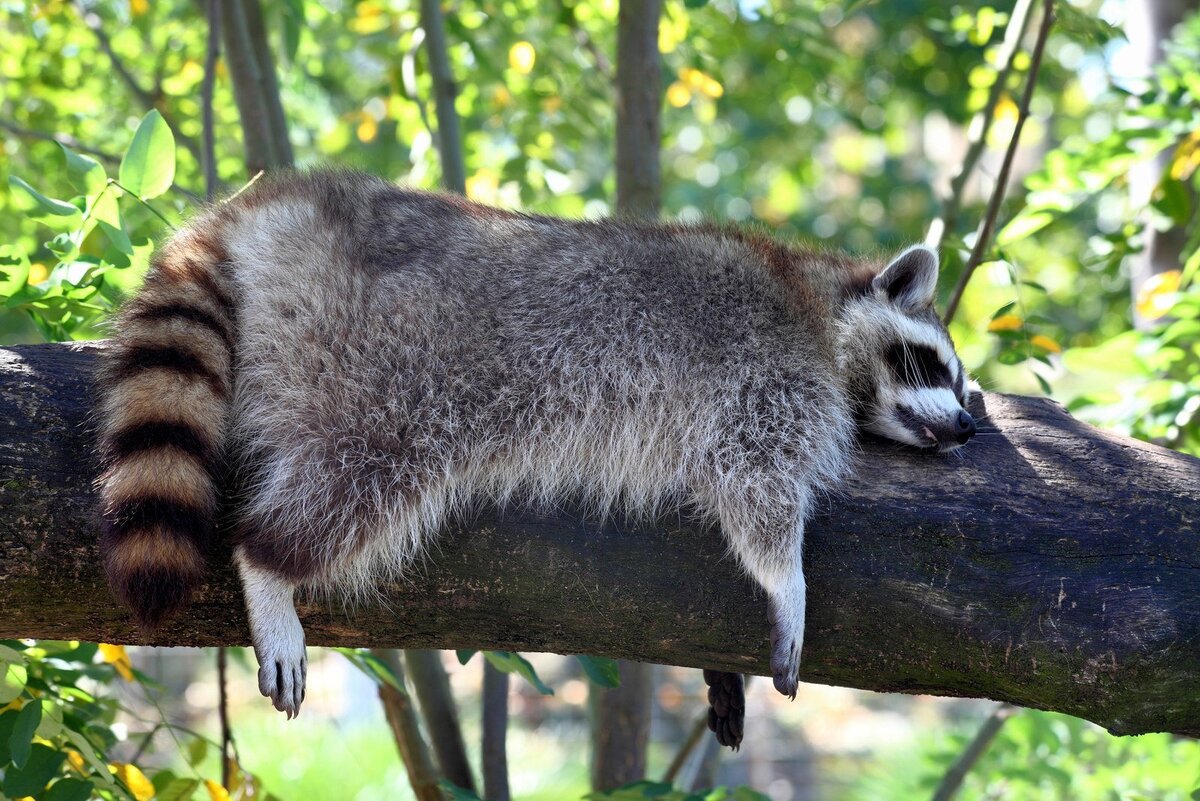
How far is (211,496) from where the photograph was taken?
8.78 ft

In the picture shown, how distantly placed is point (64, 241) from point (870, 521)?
8.01 ft

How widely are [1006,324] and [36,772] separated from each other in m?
3.59

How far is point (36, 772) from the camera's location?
8.98 ft

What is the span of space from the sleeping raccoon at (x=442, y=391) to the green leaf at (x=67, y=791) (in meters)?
0.53

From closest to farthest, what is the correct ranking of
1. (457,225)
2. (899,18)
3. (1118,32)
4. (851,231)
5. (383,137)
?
(457,225)
(1118,32)
(383,137)
(899,18)
(851,231)

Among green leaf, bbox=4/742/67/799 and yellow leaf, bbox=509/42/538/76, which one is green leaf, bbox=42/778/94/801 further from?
yellow leaf, bbox=509/42/538/76

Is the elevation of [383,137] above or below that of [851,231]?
above

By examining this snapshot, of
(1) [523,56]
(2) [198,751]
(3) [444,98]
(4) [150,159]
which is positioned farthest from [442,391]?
(1) [523,56]

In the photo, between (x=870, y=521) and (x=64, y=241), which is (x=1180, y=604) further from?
(x=64, y=241)

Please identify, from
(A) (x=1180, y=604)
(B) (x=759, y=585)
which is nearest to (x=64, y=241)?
(B) (x=759, y=585)

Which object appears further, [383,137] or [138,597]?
[383,137]

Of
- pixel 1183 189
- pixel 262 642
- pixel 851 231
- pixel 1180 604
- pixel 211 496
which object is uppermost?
pixel 1183 189

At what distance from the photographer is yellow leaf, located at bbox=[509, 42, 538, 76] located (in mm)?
5395

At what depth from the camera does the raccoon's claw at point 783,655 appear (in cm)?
279
